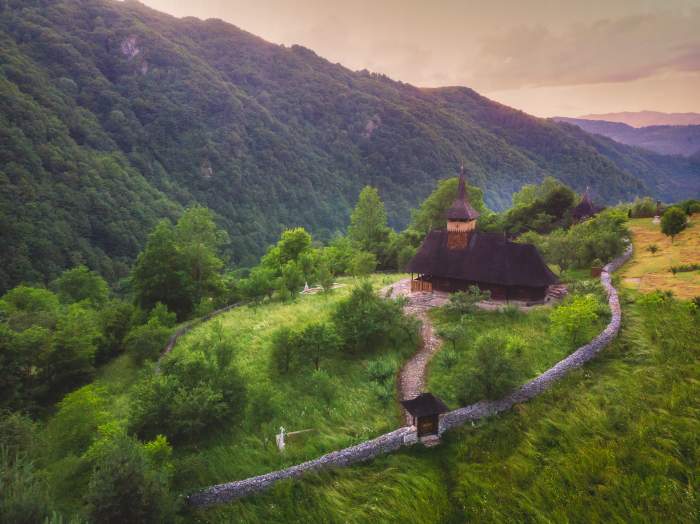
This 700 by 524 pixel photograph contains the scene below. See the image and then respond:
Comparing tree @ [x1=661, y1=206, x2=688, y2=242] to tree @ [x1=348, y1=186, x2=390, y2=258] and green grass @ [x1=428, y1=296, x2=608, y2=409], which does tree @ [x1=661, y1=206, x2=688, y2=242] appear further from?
tree @ [x1=348, y1=186, x2=390, y2=258]

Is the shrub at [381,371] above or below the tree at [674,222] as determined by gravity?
below

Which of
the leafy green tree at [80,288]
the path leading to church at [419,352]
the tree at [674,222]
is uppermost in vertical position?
the tree at [674,222]

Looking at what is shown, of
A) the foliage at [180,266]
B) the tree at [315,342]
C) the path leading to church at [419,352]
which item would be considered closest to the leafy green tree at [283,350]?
the tree at [315,342]

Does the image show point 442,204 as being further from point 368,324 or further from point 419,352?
point 419,352

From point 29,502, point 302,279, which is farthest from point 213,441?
point 302,279

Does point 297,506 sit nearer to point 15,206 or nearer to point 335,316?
point 335,316

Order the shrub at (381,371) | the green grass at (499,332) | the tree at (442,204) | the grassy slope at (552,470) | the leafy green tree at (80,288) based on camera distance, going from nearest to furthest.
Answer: the grassy slope at (552,470)
the green grass at (499,332)
the shrub at (381,371)
the leafy green tree at (80,288)
the tree at (442,204)

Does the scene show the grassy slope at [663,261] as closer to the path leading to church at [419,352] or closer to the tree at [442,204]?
the path leading to church at [419,352]
